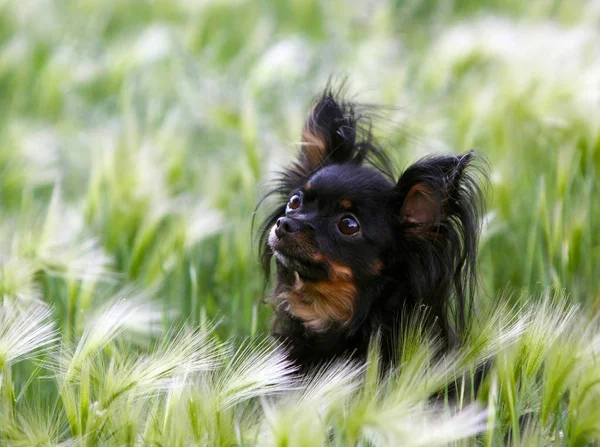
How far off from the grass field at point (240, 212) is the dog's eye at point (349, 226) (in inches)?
15.0

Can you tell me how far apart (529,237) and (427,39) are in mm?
2866

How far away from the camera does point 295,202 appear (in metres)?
2.46

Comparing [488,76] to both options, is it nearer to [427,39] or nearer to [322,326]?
[427,39]

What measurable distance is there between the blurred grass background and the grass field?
0.01m

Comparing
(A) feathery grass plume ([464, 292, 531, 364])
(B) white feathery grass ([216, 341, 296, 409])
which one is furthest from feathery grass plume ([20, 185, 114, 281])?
(A) feathery grass plume ([464, 292, 531, 364])

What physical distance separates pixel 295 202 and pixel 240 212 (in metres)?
0.84

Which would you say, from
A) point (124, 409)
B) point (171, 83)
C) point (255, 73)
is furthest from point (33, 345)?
point (171, 83)

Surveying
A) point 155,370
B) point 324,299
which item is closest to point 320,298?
point 324,299

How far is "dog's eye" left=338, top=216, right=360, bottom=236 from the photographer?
7.60 feet

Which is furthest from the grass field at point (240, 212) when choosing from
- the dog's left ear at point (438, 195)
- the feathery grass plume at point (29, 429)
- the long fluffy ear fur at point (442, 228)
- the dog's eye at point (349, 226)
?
the dog's eye at point (349, 226)

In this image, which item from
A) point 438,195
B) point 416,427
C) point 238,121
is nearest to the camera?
point 416,427

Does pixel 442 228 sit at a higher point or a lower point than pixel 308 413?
higher

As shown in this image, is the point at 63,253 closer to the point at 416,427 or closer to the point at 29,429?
the point at 29,429

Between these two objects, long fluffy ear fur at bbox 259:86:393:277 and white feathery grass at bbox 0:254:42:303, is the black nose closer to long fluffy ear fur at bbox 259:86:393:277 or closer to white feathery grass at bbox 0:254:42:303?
long fluffy ear fur at bbox 259:86:393:277
